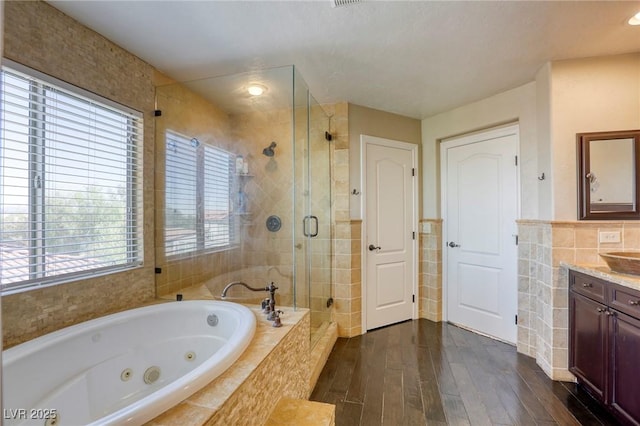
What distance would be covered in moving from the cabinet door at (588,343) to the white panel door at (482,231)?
25.5 inches

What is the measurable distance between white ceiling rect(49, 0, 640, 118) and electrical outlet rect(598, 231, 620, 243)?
4.29 feet

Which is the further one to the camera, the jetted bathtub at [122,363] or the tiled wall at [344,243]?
the tiled wall at [344,243]

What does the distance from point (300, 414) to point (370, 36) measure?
7.34ft

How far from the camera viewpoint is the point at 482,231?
9.72ft

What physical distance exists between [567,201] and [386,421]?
204 cm

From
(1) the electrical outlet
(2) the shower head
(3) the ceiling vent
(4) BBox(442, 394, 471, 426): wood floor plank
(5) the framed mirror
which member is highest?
(3) the ceiling vent

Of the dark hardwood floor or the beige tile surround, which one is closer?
the beige tile surround

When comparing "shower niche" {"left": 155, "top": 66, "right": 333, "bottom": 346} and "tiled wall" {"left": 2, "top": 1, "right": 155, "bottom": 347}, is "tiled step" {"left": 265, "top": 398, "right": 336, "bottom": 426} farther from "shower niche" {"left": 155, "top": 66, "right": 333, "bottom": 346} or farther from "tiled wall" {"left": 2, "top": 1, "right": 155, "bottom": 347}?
"tiled wall" {"left": 2, "top": 1, "right": 155, "bottom": 347}

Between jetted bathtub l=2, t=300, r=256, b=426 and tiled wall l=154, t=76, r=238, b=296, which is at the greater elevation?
tiled wall l=154, t=76, r=238, b=296

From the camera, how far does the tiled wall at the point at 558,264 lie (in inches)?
81.3

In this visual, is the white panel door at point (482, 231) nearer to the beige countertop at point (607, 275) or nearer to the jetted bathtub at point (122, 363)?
the beige countertop at point (607, 275)

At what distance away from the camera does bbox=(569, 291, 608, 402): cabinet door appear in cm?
178

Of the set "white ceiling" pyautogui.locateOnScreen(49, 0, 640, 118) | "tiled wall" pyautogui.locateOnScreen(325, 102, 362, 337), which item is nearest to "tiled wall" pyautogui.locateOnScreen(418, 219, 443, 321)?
"tiled wall" pyautogui.locateOnScreen(325, 102, 362, 337)

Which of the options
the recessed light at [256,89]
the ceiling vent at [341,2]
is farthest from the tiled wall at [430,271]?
the ceiling vent at [341,2]
